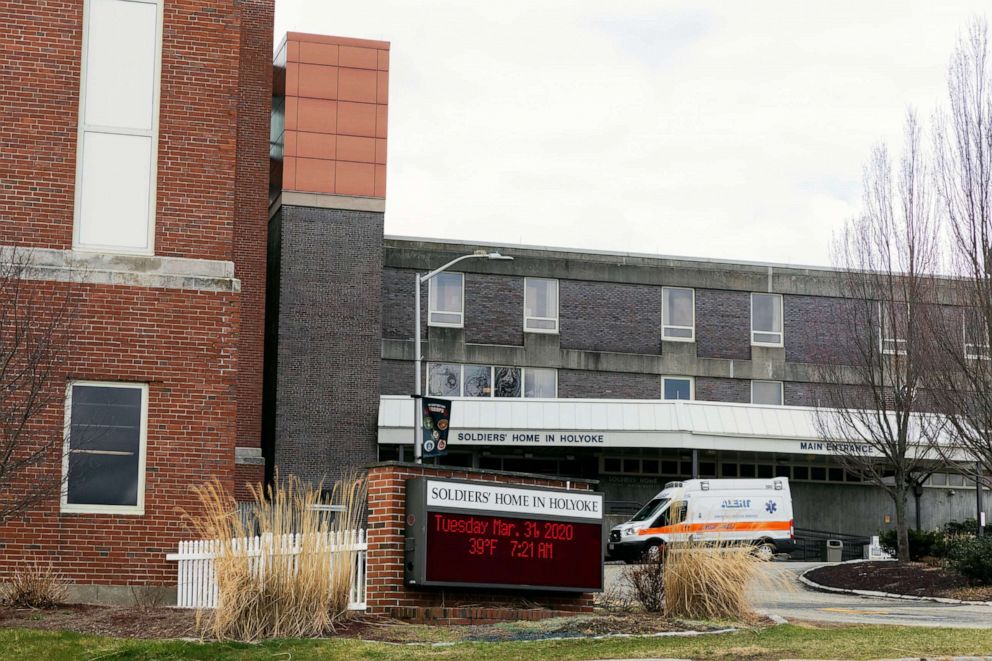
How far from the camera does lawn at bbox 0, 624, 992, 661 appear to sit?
39.4 feet

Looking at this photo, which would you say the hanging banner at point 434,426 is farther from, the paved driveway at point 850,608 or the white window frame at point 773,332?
the white window frame at point 773,332

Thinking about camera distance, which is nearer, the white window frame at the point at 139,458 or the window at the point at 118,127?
the white window frame at the point at 139,458

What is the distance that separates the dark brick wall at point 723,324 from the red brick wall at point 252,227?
1665 centimetres

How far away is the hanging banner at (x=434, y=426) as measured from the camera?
87.8 feet

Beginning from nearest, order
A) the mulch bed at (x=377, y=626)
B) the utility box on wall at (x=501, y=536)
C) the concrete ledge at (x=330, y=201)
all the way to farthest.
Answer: the mulch bed at (x=377, y=626), the utility box on wall at (x=501, y=536), the concrete ledge at (x=330, y=201)

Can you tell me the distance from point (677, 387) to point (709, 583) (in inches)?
1292

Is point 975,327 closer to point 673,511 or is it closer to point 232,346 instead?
point 673,511

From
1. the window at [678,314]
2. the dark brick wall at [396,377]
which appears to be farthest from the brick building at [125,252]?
the window at [678,314]

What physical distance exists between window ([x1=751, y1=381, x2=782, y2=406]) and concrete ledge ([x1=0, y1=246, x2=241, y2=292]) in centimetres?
3181

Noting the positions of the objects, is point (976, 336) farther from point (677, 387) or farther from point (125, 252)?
point (677, 387)

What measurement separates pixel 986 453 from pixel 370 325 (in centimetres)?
2074

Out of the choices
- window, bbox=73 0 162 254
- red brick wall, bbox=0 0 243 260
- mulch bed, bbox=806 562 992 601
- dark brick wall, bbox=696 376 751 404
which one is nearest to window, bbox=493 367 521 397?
dark brick wall, bbox=696 376 751 404

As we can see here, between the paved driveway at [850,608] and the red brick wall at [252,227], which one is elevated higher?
the red brick wall at [252,227]

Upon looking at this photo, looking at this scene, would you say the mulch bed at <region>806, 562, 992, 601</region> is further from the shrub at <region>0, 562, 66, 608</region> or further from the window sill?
the shrub at <region>0, 562, 66, 608</region>
